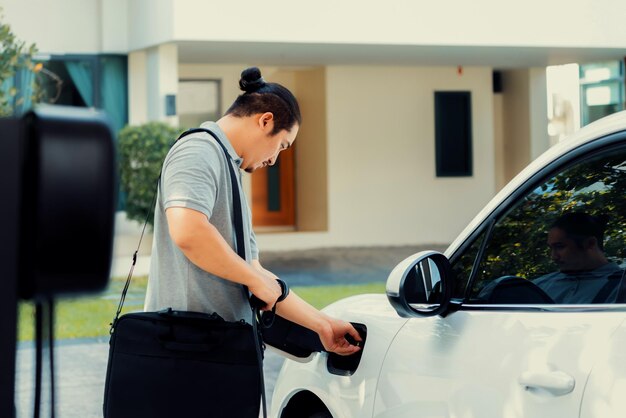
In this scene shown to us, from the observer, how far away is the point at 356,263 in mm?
16734

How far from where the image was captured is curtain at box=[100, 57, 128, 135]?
56.3 ft

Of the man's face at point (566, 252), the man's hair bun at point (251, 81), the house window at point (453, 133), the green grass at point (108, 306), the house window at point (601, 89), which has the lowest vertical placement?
the green grass at point (108, 306)

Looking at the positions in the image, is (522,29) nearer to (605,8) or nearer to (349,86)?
(605,8)

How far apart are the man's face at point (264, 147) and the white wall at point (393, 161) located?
1499cm

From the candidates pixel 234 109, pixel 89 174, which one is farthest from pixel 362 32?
pixel 89 174

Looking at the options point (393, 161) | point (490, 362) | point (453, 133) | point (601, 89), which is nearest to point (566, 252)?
point (490, 362)

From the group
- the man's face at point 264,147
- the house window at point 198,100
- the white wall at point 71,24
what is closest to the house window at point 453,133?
the house window at point 198,100

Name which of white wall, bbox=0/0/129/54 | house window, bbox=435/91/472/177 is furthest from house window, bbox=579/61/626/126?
white wall, bbox=0/0/129/54

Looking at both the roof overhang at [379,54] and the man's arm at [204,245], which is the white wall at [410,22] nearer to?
the roof overhang at [379,54]

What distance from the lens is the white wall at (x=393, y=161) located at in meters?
19.2

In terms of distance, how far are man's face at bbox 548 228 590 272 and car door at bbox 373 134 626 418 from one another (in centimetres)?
3

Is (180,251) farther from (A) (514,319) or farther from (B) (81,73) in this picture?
(B) (81,73)

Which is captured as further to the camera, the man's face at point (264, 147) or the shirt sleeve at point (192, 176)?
the man's face at point (264, 147)

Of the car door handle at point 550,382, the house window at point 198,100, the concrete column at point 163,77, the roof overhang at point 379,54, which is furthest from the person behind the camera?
the house window at point 198,100
